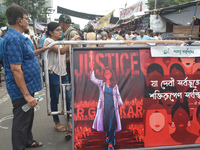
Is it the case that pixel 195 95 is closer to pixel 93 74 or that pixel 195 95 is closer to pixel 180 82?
pixel 180 82

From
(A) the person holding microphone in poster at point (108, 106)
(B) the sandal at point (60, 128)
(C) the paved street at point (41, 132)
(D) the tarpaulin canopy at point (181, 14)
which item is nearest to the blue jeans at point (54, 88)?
(B) the sandal at point (60, 128)

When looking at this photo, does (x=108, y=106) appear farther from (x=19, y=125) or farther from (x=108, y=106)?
(x=19, y=125)

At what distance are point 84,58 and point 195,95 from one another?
5.26 ft

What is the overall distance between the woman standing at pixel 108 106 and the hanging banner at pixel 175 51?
0.67 m

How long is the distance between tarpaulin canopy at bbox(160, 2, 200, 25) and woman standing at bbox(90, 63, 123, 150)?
5715 millimetres

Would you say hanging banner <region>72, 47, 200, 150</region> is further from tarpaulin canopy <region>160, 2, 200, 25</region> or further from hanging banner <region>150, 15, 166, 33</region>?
hanging banner <region>150, 15, 166, 33</region>

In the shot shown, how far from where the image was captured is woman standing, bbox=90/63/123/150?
2400mm

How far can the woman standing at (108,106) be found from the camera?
2.40 metres

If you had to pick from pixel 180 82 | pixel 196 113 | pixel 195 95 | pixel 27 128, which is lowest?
pixel 27 128

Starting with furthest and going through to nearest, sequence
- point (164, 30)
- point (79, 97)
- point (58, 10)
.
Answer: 1. point (58, 10)
2. point (164, 30)
3. point (79, 97)

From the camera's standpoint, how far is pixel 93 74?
2.43 meters

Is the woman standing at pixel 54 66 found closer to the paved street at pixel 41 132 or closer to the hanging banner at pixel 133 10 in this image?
the paved street at pixel 41 132

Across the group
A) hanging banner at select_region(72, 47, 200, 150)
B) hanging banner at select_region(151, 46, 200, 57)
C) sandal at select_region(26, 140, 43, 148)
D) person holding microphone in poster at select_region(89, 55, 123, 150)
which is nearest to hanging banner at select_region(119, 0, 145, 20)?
hanging banner at select_region(151, 46, 200, 57)

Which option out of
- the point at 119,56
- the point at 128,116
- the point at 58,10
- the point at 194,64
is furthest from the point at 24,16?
the point at 58,10
